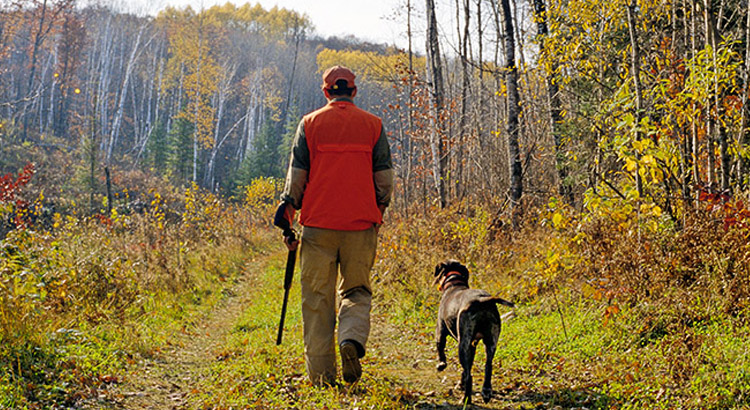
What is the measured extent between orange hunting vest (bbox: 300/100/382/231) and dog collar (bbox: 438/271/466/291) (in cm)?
108

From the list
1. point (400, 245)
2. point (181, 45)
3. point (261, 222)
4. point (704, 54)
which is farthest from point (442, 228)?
point (181, 45)

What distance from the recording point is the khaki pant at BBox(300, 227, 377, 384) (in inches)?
166

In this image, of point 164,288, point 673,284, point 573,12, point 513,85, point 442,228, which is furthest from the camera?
point 442,228

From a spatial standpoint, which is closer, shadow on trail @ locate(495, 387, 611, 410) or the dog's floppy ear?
shadow on trail @ locate(495, 387, 611, 410)

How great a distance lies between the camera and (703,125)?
5.71 m

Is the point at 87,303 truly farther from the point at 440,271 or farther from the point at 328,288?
the point at 440,271

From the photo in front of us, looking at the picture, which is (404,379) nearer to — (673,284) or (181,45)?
(673,284)

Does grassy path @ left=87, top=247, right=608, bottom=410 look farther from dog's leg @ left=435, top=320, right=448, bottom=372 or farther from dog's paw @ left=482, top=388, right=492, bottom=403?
dog's leg @ left=435, top=320, right=448, bottom=372

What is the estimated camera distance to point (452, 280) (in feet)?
15.8

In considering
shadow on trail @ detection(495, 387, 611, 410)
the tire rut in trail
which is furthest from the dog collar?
the tire rut in trail

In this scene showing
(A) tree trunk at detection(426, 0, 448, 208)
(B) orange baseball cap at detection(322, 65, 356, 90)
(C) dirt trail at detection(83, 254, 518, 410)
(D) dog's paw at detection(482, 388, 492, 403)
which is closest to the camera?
(D) dog's paw at detection(482, 388, 492, 403)

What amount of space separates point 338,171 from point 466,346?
66.4 inches

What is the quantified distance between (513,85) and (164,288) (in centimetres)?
689

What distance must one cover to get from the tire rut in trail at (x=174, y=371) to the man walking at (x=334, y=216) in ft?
4.32
